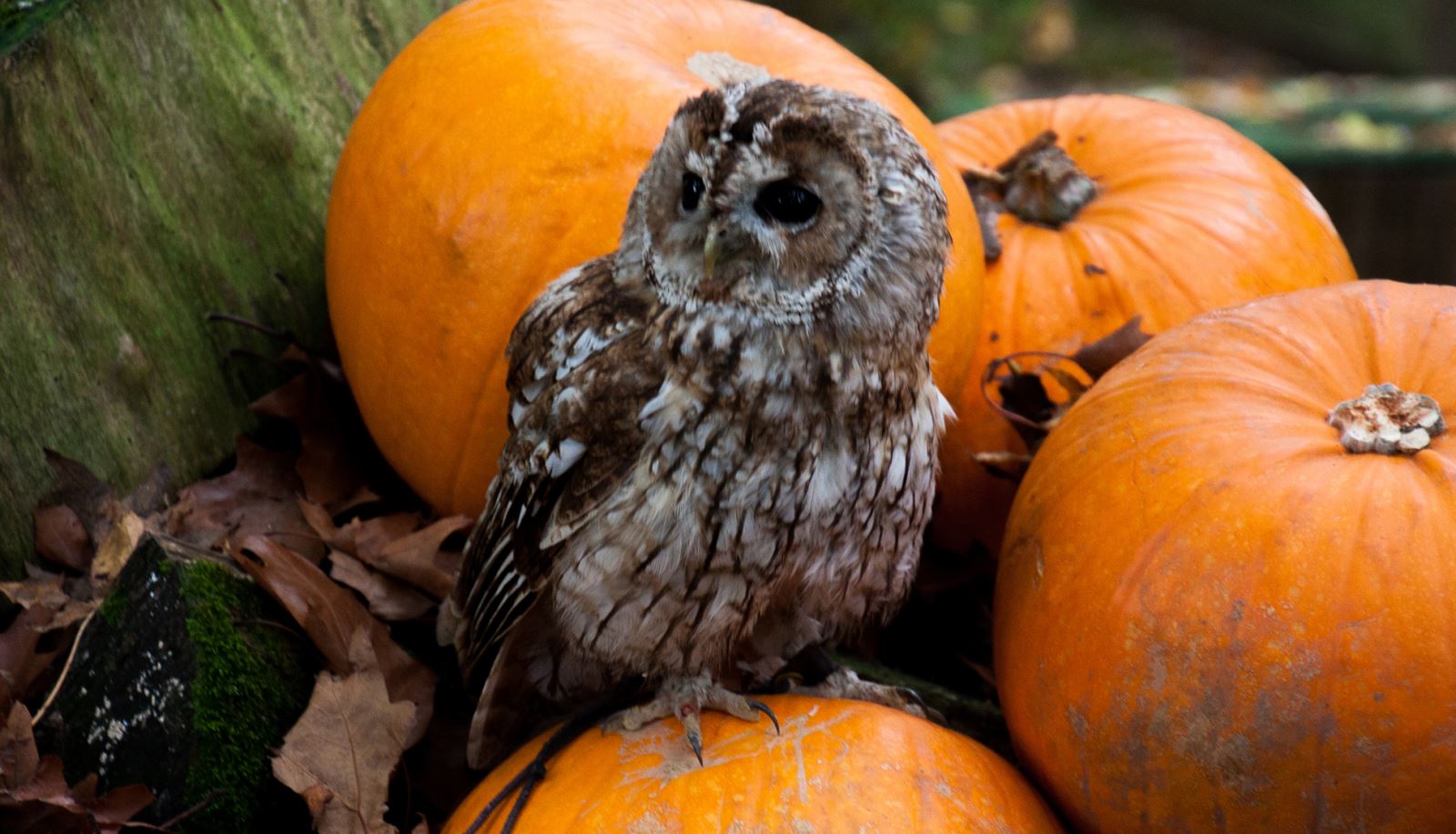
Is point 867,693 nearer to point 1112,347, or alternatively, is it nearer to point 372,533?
point 1112,347

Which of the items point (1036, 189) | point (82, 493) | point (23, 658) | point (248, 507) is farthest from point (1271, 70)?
point (23, 658)

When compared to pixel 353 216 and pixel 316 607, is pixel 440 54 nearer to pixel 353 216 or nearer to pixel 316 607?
pixel 353 216

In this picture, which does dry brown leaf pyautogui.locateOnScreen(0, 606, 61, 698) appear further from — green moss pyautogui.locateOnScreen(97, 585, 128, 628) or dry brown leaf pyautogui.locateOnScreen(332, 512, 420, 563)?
dry brown leaf pyautogui.locateOnScreen(332, 512, 420, 563)

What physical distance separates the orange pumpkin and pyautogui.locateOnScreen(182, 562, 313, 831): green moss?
366mm

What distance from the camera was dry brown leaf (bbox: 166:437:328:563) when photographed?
8.36ft

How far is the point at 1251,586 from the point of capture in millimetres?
1846

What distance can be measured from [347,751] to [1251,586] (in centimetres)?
154

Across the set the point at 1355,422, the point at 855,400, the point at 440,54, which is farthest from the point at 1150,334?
the point at 440,54

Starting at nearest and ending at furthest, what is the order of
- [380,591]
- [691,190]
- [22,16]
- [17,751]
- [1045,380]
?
[691,190]
[17,751]
[22,16]
[380,591]
[1045,380]

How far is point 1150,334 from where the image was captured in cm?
271

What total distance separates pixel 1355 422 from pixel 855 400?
2.57ft

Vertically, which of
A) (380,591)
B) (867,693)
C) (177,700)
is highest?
(177,700)

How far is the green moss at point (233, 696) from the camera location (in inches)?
83.3

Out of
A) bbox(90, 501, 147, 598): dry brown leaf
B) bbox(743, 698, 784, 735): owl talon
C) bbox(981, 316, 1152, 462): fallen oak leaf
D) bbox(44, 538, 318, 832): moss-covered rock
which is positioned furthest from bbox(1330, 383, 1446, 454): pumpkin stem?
bbox(90, 501, 147, 598): dry brown leaf
